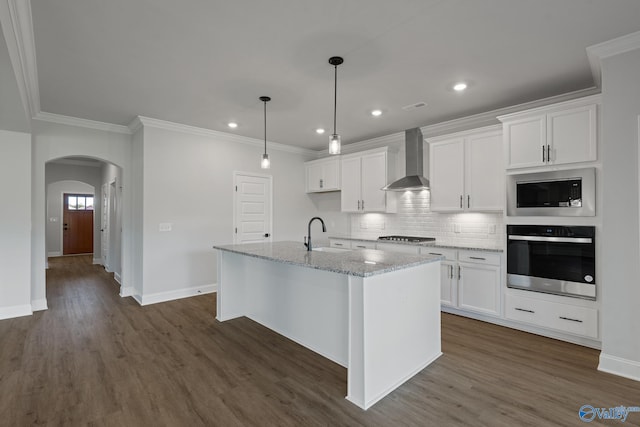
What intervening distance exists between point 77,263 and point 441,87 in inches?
375

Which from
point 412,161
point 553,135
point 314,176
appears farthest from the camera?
point 314,176

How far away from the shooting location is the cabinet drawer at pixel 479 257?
3756 millimetres

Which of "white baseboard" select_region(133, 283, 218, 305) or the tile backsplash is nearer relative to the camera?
the tile backsplash

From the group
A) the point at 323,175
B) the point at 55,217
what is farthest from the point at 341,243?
the point at 55,217

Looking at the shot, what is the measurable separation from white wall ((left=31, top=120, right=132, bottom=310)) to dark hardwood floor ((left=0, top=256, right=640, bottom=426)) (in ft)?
2.51

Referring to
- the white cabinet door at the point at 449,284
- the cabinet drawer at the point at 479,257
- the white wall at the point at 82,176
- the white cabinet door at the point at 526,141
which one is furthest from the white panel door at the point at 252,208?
the white wall at the point at 82,176

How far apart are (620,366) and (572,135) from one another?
2105 millimetres

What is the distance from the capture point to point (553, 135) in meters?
3.32

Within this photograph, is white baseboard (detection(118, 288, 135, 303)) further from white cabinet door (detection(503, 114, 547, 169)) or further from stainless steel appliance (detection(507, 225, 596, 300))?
white cabinet door (detection(503, 114, 547, 169))

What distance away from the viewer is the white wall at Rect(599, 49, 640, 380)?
99.7 inches

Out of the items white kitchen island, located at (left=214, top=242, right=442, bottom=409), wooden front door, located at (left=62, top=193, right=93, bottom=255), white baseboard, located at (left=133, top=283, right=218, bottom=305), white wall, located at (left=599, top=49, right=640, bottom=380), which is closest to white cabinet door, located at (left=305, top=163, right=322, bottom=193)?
white baseboard, located at (left=133, top=283, right=218, bottom=305)

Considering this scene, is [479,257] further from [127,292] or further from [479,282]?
[127,292]

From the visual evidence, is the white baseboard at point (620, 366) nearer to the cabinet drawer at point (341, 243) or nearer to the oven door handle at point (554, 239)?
the oven door handle at point (554, 239)

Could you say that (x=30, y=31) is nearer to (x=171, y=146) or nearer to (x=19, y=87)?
(x=19, y=87)
